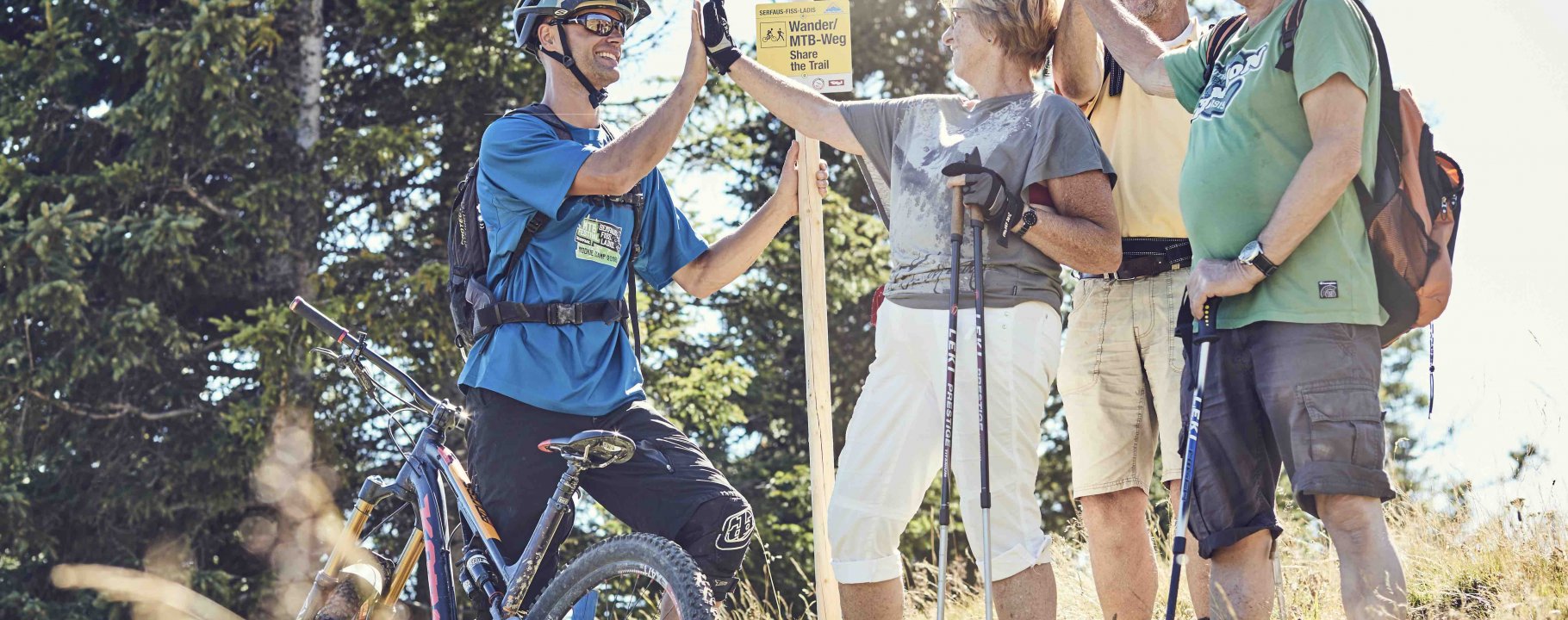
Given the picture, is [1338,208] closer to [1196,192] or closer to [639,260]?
[1196,192]

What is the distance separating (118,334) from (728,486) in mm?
8242

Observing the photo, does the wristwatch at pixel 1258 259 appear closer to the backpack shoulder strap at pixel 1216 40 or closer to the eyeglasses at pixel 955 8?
the backpack shoulder strap at pixel 1216 40

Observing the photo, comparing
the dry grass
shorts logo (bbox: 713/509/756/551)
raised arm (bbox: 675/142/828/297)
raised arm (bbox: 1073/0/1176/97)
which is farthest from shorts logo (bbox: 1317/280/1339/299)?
raised arm (bbox: 675/142/828/297)

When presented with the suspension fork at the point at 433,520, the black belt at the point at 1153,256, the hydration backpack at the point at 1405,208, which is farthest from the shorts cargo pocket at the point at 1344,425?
the suspension fork at the point at 433,520

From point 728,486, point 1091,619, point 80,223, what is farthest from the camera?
point 80,223

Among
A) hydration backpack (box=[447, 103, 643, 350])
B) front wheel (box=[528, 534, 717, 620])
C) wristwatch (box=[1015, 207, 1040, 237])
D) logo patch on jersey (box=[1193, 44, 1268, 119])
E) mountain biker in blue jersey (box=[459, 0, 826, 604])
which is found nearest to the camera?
front wheel (box=[528, 534, 717, 620])

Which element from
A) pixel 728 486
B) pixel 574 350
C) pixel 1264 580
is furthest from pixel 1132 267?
pixel 574 350

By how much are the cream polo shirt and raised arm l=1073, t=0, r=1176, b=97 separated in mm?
257

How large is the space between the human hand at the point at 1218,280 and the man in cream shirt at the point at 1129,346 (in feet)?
2.48

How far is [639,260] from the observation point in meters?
4.11

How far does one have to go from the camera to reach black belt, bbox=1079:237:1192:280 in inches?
156

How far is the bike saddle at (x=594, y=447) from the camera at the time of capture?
3209 millimetres

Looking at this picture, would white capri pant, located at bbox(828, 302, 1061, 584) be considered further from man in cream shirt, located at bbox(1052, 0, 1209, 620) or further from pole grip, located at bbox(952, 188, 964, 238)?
man in cream shirt, located at bbox(1052, 0, 1209, 620)

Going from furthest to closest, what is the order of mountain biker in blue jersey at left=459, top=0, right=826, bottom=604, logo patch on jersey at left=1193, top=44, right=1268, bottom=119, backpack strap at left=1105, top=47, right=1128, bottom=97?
backpack strap at left=1105, top=47, right=1128, bottom=97 < mountain biker in blue jersey at left=459, top=0, right=826, bottom=604 < logo patch on jersey at left=1193, top=44, right=1268, bottom=119
